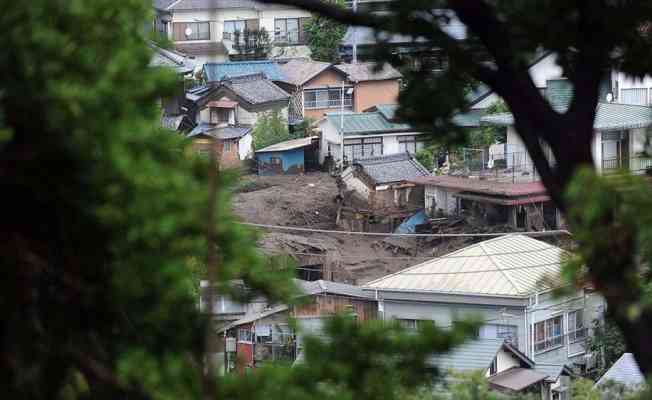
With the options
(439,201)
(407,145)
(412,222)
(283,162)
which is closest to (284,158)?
(283,162)

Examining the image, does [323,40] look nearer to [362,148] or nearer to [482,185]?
[362,148]

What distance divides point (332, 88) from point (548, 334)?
605 inches

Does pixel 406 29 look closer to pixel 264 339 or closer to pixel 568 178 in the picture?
pixel 568 178

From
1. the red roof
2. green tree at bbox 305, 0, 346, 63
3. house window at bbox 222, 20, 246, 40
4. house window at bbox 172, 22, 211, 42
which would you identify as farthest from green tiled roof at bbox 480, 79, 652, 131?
house window at bbox 222, 20, 246, 40

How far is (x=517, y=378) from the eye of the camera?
11906 mm

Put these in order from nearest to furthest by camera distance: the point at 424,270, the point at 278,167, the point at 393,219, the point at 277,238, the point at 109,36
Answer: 1. the point at 109,36
2. the point at 424,270
3. the point at 277,238
4. the point at 393,219
5. the point at 278,167

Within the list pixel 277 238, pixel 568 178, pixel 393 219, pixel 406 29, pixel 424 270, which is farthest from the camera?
pixel 393 219

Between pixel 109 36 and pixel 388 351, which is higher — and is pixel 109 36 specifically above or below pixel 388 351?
above

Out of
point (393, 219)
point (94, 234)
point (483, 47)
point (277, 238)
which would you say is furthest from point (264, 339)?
point (94, 234)

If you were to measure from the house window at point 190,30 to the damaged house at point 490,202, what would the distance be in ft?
36.8

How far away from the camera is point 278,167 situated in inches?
1037

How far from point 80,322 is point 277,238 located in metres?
18.5

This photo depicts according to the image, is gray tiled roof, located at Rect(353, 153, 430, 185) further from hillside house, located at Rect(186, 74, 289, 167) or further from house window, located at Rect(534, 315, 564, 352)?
house window, located at Rect(534, 315, 564, 352)

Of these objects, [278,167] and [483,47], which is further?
[278,167]
